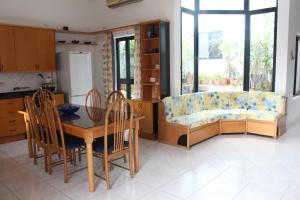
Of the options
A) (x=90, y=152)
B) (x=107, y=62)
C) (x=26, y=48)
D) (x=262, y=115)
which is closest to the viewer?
(x=90, y=152)

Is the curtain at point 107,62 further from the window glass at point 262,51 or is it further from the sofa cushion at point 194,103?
the window glass at point 262,51

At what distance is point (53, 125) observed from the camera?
9.75 ft

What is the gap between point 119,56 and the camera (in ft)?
20.2

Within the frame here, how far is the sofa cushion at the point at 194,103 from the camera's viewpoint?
501 cm

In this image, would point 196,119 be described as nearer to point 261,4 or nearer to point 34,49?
point 261,4

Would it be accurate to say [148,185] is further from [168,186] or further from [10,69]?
[10,69]

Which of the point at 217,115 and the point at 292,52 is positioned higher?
the point at 292,52

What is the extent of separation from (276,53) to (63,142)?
170 inches

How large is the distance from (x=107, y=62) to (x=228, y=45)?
2.83 metres

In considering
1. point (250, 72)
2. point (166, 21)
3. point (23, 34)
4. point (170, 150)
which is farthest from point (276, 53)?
point (23, 34)

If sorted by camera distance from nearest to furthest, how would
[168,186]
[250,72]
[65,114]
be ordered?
[168,186] → [65,114] → [250,72]

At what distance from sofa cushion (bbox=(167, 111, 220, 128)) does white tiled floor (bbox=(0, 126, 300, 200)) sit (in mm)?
409

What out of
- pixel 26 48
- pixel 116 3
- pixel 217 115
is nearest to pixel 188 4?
pixel 116 3

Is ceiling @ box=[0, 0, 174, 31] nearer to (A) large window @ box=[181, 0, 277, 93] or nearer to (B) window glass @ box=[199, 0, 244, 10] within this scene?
(A) large window @ box=[181, 0, 277, 93]
